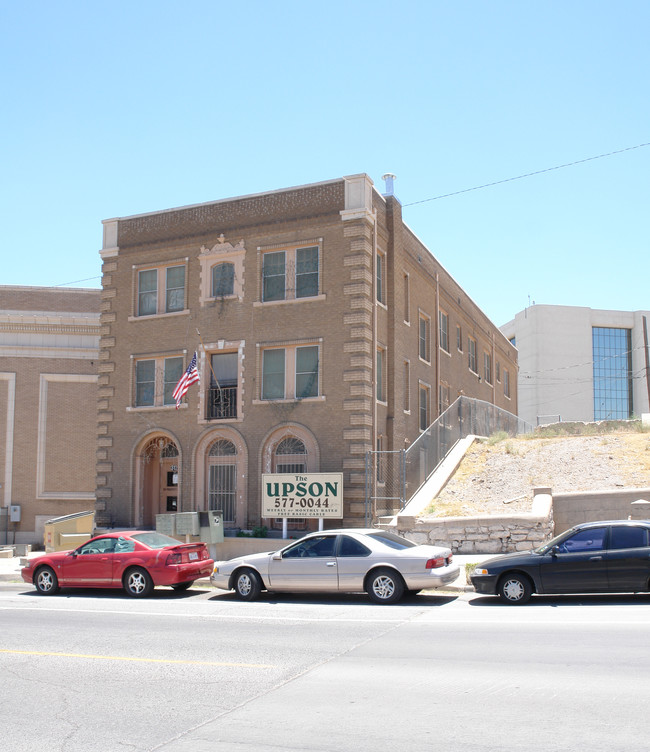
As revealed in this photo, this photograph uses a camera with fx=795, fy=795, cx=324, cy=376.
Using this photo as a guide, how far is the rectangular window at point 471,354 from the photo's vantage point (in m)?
35.6

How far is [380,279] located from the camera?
23969 millimetres

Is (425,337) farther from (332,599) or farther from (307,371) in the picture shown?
(332,599)

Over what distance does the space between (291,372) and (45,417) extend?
38.2 ft

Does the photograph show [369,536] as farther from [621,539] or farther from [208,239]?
[208,239]

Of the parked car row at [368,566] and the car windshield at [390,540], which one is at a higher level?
the car windshield at [390,540]

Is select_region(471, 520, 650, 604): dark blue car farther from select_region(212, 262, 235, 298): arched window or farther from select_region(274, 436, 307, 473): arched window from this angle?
select_region(212, 262, 235, 298): arched window

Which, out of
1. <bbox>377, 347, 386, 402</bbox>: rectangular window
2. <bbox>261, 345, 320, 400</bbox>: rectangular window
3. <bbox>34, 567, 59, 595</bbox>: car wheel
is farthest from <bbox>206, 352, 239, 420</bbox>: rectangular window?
<bbox>34, 567, 59, 595</bbox>: car wheel

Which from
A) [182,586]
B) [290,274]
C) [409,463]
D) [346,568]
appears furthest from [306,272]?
[346,568]

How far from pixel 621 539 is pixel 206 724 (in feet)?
28.0

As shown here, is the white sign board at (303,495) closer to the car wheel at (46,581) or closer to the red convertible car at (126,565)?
the red convertible car at (126,565)

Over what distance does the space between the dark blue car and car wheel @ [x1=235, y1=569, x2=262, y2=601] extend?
3926 mm

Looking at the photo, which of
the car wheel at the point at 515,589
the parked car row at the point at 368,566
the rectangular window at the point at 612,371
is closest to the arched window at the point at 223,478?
the parked car row at the point at 368,566

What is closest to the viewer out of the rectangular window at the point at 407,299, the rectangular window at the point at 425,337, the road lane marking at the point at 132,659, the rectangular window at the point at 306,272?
the road lane marking at the point at 132,659

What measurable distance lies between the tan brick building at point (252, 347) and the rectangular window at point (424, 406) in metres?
0.81
